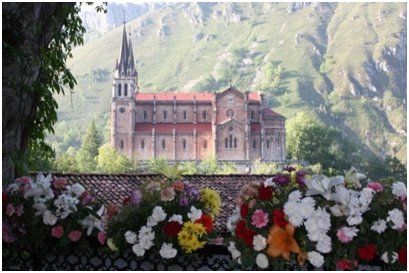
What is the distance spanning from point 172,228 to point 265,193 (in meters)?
0.54

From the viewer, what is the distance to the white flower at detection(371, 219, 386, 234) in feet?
11.8

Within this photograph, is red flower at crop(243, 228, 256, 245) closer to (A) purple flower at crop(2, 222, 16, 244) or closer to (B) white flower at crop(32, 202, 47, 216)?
(B) white flower at crop(32, 202, 47, 216)

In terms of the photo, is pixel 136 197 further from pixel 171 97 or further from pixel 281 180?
pixel 171 97

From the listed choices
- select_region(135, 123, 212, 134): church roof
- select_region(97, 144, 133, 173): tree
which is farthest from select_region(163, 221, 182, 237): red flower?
select_region(135, 123, 212, 134): church roof

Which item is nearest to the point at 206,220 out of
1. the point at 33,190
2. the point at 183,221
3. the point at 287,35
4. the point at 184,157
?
the point at 183,221

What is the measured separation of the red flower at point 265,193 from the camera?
12.3ft

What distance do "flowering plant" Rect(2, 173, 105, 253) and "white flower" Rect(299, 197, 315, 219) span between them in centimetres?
114

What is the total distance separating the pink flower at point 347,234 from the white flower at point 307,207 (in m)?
0.18

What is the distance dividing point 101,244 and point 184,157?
7554 centimetres

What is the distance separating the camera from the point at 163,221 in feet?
13.0

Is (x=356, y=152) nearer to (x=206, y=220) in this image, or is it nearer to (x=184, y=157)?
(x=184, y=157)

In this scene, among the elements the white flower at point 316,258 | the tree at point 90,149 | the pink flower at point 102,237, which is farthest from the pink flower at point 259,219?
the tree at point 90,149

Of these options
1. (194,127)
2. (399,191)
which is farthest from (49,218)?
(194,127)

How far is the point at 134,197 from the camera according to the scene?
4039 millimetres
